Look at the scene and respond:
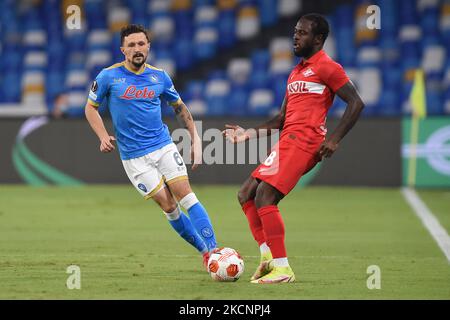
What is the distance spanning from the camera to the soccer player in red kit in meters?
7.68

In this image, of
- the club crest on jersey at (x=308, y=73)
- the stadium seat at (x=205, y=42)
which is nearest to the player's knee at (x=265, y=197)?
the club crest on jersey at (x=308, y=73)

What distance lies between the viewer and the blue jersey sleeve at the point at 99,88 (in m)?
8.24

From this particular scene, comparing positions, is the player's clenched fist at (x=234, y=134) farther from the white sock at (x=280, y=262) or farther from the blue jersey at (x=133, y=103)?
the white sock at (x=280, y=262)

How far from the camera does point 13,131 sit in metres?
18.1

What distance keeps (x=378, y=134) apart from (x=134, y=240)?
7.90 meters

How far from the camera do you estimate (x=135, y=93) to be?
8297 mm

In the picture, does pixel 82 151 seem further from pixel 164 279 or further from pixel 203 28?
pixel 164 279

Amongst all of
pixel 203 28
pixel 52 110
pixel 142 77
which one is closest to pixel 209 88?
pixel 203 28

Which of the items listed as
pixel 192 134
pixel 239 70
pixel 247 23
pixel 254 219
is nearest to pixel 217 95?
pixel 239 70

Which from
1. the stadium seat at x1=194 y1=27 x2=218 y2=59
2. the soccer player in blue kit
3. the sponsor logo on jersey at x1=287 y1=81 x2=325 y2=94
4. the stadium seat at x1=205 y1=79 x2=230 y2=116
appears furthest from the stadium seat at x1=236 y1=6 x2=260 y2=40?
the sponsor logo on jersey at x1=287 y1=81 x2=325 y2=94

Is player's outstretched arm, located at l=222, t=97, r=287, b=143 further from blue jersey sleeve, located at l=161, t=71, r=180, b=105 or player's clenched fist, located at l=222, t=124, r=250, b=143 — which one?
blue jersey sleeve, located at l=161, t=71, r=180, b=105

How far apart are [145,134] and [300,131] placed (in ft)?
4.62

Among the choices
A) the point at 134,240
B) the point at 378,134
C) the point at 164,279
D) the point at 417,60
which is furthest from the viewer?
the point at 417,60
